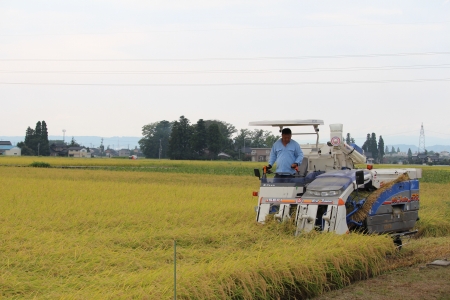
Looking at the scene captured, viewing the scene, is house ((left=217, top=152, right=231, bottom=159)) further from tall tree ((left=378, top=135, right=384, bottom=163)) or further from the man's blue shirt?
the man's blue shirt

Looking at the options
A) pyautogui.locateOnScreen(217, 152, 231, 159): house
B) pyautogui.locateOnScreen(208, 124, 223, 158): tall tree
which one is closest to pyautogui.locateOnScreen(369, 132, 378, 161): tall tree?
pyautogui.locateOnScreen(217, 152, 231, 159): house

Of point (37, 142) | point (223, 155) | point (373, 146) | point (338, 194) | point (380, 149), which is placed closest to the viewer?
point (338, 194)

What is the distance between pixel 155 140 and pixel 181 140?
46.3m

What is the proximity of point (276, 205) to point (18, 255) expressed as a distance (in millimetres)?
4065

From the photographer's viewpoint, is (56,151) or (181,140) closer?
(181,140)

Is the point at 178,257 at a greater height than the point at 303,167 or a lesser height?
lesser

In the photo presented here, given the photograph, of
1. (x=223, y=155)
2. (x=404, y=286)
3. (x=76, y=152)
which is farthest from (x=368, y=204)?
(x=76, y=152)

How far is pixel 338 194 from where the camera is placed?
8414 mm

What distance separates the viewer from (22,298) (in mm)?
5184

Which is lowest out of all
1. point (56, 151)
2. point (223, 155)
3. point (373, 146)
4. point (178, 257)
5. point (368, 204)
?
point (178, 257)

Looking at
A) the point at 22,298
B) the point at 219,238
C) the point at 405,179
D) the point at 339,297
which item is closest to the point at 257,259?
the point at 339,297

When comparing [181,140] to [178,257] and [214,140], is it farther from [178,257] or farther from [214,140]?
[178,257]

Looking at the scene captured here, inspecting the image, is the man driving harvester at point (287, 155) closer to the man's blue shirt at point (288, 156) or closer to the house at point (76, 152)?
the man's blue shirt at point (288, 156)

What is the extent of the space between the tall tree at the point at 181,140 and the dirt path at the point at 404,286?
80375 mm
